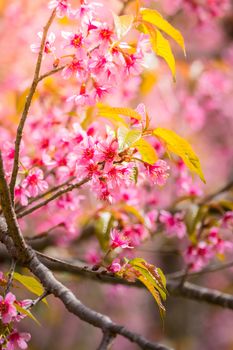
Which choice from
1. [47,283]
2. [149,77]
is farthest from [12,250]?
[149,77]

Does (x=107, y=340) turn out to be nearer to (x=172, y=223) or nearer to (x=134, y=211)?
(x=134, y=211)

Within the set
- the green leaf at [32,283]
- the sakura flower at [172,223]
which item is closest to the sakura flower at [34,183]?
the green leaf at [32,283]

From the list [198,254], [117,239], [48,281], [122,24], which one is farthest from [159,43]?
[198,254]

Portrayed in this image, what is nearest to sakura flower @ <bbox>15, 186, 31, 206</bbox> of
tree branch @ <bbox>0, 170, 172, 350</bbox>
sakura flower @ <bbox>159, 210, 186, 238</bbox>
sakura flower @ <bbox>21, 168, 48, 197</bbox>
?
sakura flower @ <bbox>21, 168, 48, 197</bbox>

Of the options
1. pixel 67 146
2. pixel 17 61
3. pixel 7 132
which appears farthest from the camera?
pixel 17 61

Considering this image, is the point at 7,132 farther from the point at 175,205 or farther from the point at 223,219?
the point at 223,219

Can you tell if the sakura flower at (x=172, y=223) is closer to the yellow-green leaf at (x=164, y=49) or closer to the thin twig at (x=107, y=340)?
the thin twig at (x=107, y=340)
